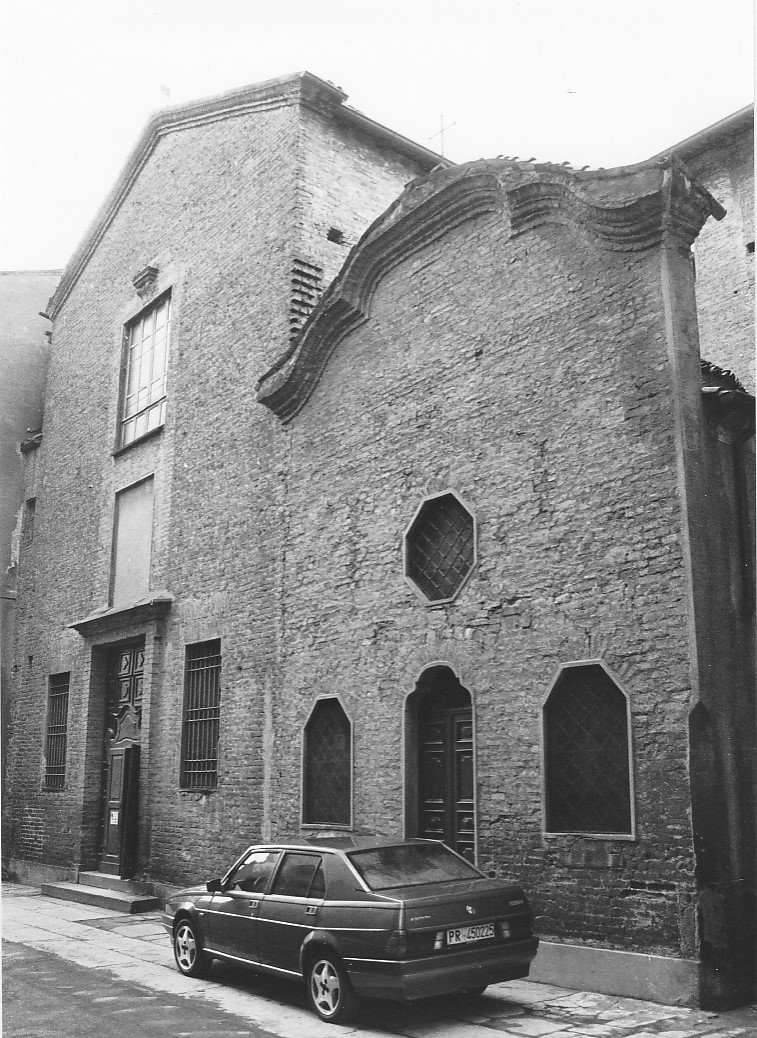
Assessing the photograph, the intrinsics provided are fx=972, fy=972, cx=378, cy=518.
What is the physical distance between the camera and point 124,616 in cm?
1569

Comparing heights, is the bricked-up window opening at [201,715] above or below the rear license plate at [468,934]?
above

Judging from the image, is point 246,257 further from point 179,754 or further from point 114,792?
point 114,792

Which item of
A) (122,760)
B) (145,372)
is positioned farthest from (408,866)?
(145,372)

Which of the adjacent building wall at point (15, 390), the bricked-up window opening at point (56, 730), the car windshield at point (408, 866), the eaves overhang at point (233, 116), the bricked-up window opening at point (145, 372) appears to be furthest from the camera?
the adjacent building wall at point (15, 390)

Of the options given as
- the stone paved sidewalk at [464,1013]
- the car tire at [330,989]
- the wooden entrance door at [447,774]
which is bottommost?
the stone paved sidewalk at [464,1013]

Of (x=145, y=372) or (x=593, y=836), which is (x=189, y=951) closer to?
(x=593, y=836)

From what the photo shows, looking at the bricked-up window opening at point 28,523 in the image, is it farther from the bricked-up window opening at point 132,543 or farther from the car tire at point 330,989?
the car tire at point 330,989

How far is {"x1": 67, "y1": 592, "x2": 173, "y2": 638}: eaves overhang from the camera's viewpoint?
14914 mm

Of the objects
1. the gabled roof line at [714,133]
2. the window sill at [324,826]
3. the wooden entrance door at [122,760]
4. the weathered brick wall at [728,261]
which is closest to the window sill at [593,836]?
the window sill at [324,826]

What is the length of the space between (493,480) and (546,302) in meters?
1.79

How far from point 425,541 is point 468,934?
4472 millimetres

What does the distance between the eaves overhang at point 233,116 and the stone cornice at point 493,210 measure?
4324 millimetres

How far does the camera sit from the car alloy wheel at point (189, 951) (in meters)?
8.64

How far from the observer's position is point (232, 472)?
14.0 meters
